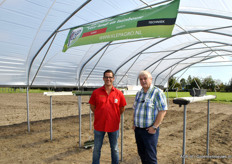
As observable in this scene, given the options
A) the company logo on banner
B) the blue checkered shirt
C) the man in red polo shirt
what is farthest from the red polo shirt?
the company logo on banner

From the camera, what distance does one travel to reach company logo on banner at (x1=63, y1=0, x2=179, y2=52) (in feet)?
13.1

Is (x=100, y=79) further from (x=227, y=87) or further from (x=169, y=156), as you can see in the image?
(x=227, y=87)

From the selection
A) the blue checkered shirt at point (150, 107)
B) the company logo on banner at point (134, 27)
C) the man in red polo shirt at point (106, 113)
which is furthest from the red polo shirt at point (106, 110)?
the company logo on banner at point (134, 27)

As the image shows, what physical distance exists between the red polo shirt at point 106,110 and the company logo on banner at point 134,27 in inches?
84.6

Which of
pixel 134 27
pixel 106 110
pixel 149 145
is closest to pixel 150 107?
pixel 149 145

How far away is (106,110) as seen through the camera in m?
2.69

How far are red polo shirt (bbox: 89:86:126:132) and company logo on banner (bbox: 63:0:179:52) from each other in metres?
2.15

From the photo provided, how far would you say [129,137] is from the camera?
17.1 ft

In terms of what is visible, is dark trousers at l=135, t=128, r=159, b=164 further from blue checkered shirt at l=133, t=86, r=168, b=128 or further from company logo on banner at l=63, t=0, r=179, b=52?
company logo on banner at l=63, t=0, r=179, b=52

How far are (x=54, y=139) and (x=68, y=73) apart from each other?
4533mm

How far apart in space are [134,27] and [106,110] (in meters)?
2.73

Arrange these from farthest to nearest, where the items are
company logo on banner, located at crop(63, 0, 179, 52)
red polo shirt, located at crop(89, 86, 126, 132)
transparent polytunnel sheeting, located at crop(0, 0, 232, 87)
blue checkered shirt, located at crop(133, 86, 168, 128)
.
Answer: transparent polytunnel sheeting, located at crop(0, 0, 232, 87), company logo on banner, located at crop(63, 0, 179, 52), red polo shirt, located at crop(89, 86, 126, 132), blue checkered shirt, located at crop(133, 86, 168, 128)

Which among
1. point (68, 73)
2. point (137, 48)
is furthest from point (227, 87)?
point (68, 73)

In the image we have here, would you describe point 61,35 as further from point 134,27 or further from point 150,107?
point 150,107
